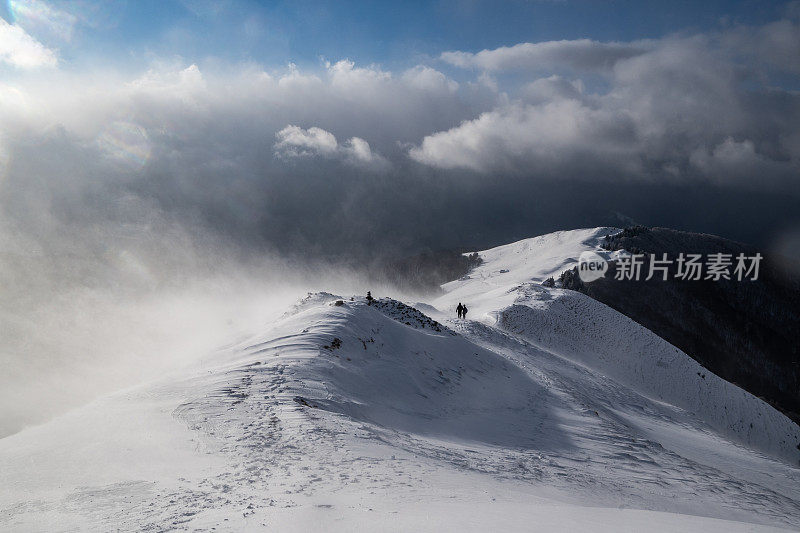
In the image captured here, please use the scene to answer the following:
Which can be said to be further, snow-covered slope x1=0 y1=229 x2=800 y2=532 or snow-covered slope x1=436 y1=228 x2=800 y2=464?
snow-covered slope x1=436 y1=228 x2=800 y2=464

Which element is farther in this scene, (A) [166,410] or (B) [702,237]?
(B) [702,237]

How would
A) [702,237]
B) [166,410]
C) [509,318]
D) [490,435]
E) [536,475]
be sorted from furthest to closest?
[702,237], [509,318], [490,435], [166,410], [536,475]

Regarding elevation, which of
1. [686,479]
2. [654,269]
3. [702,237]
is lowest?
[686,479]

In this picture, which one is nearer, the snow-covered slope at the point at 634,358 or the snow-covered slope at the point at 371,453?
the snow-covered slope at the point at 371,453

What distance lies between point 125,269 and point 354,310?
223 ft

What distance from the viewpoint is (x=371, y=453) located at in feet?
34.0

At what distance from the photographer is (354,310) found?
23188mm

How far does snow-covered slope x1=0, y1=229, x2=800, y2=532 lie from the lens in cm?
720

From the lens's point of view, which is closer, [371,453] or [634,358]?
[371,453]

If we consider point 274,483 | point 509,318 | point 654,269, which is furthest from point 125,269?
point 654,269

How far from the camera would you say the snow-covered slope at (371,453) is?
23.6 feet

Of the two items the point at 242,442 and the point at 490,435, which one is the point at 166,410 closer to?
the point at 242,442

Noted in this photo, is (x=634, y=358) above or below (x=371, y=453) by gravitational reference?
above

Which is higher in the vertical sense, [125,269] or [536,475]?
[125,269]
